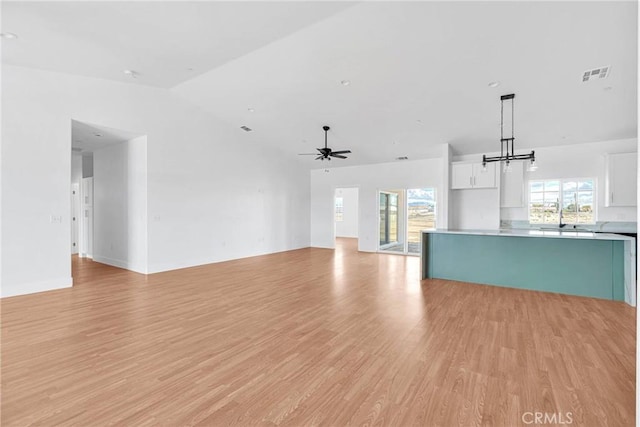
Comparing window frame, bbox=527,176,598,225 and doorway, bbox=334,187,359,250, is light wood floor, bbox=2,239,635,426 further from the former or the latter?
doorway, bbox=334,187,359,250

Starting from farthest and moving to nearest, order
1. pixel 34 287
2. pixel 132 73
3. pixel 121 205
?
pixel 121 205 → pixel 132 73 → pixel 34 287

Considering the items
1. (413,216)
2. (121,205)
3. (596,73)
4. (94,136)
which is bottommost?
(413,216)

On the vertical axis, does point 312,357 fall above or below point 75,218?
below

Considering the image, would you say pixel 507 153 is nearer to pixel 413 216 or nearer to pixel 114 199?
pixel 413 216

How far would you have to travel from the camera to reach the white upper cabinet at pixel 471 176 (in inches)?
279

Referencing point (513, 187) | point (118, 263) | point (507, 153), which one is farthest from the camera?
point (513, 187)

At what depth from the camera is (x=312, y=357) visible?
2621mm

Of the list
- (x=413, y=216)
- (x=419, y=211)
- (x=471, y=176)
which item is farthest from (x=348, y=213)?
(x=471, y=176)

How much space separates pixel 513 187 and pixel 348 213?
741 cm

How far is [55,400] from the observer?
202 centimetres

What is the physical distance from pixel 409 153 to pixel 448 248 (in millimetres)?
3375

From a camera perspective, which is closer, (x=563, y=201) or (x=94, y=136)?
(x=94, y=136)

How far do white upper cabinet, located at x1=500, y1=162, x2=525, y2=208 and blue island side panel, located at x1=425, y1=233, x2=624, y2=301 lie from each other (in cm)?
259

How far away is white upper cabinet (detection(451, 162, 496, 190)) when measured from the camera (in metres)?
7.08
